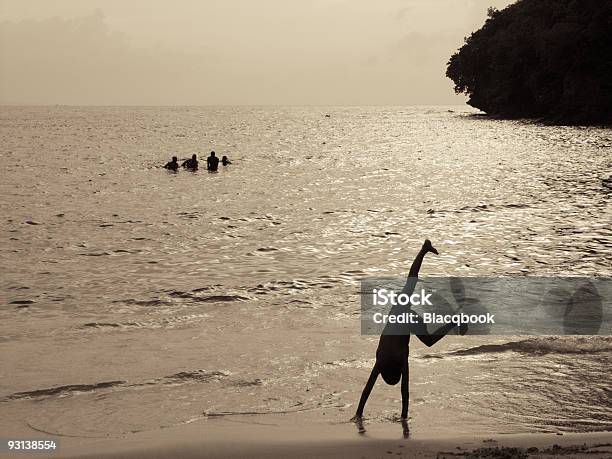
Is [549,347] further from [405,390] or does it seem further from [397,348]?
[397,348]

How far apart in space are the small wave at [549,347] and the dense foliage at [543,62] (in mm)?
86377

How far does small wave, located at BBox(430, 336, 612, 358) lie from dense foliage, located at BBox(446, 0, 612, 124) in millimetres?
86377

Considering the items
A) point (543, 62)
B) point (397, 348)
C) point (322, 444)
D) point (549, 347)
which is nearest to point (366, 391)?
point (397, 348)

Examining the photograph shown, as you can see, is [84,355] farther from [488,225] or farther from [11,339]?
[488,225]

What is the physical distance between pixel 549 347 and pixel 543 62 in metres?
102

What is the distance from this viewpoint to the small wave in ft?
44.3

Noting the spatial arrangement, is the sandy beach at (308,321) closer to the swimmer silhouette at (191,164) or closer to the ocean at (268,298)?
the ocean at (268,298)

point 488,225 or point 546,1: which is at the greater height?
point 546,1

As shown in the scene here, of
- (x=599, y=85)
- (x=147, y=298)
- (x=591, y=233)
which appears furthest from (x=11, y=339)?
(x=599, y=85)

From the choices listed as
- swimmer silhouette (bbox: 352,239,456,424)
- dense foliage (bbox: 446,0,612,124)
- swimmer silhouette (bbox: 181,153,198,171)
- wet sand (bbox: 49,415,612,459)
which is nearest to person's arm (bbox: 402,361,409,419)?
swimmer silhouette (bbox: 352,239,456,424)

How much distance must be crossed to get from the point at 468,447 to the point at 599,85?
96.7 meters

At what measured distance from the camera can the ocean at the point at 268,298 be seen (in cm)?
1102

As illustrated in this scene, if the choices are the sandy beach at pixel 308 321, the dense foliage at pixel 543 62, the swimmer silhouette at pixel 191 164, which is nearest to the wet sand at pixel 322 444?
the sandy beach at pixel 308 321

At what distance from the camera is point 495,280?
68.5ft
